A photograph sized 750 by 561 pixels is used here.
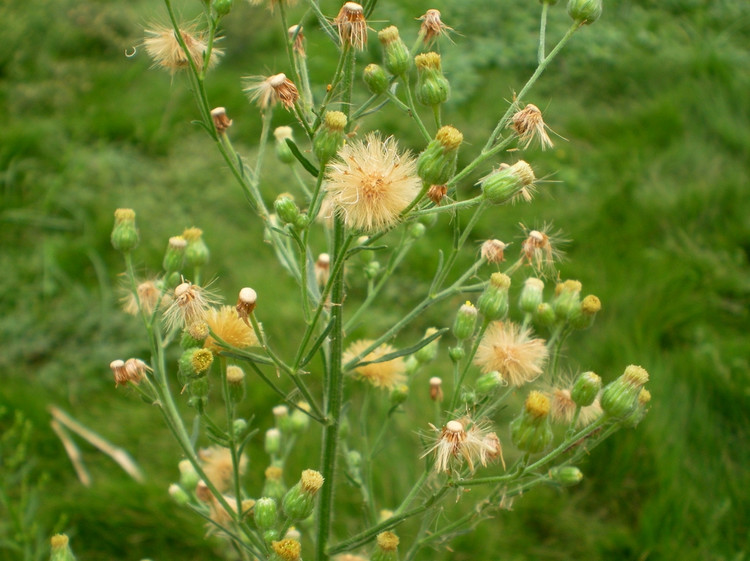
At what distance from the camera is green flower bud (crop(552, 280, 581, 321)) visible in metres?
1.48

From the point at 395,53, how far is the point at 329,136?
23 cm

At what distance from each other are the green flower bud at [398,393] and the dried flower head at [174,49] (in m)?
0.72

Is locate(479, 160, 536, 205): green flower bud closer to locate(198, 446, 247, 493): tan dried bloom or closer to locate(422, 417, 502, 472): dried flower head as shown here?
locate(422, 417, 502, 472): dried flower head

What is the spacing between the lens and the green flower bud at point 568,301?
148 centimetres

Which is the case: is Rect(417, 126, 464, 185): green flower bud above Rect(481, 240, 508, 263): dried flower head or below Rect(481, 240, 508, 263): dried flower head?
above

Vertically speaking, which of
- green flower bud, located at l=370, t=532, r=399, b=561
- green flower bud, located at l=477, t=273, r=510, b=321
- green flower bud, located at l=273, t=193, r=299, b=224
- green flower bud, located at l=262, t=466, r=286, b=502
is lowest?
green flower bud, located at l=262, t=466, r=286, b=502

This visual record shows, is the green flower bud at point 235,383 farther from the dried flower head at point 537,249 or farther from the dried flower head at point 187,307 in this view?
the dried flower head at point 537,249

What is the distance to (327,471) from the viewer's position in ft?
4.70

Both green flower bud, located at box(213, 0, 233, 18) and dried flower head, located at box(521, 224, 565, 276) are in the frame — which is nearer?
green flower bud, located at box(213, 0, 233, 18)

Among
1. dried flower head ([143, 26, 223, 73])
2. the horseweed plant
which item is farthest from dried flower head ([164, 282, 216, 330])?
dried flower head ([143, 26, 223, 73])

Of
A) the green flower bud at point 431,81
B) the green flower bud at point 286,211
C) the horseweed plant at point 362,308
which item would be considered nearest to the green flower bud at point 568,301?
the horseweed plant at point 362,308

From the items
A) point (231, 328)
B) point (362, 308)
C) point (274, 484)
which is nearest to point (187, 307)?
point (231, 328)

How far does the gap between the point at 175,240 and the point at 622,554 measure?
1.69 metres

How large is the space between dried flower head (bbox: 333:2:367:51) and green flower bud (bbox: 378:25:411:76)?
8cm
